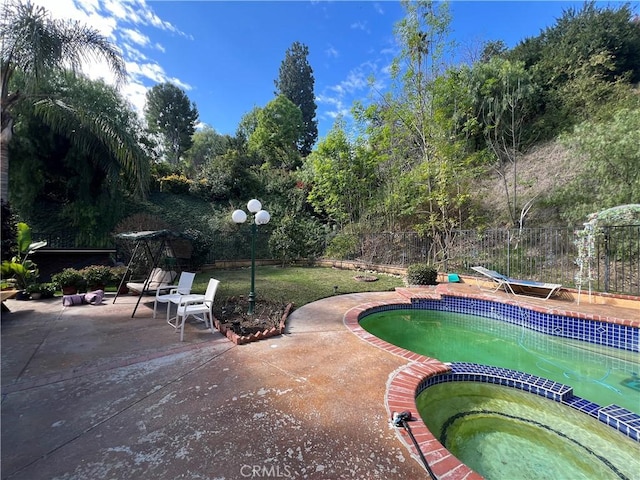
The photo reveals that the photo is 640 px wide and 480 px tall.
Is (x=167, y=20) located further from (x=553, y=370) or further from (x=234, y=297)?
(x=553, y=370)

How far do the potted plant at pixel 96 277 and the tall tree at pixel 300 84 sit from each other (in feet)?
82.5

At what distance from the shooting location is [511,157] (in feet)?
37.3

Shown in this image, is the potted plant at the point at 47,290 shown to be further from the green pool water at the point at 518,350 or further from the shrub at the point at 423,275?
the shrub at the point at 423,275

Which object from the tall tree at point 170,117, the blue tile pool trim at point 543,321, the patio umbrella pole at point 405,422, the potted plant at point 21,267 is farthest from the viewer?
the tall tree at point 170,117

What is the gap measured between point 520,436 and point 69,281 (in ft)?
28.8

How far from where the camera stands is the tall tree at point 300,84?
2966 cm

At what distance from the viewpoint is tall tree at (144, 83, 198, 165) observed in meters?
29.8

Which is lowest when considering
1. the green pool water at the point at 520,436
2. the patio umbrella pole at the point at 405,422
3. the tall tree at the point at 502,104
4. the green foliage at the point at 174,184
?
the green pool water at the point at 520,436

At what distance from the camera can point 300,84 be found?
1177 inches

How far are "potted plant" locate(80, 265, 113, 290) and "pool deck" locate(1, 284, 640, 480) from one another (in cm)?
237

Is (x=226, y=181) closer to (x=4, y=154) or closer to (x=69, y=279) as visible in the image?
(x=4, y=154)

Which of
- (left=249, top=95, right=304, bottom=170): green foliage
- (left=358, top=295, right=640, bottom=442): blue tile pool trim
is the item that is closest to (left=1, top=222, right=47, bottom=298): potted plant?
(left=358, top=295, right=640, bottom=442): blue tile pool trim

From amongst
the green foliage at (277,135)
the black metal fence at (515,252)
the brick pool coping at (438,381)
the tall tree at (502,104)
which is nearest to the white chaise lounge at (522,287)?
the black metal fence at (515,252)

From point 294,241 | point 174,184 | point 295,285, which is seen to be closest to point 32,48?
point 295,285
